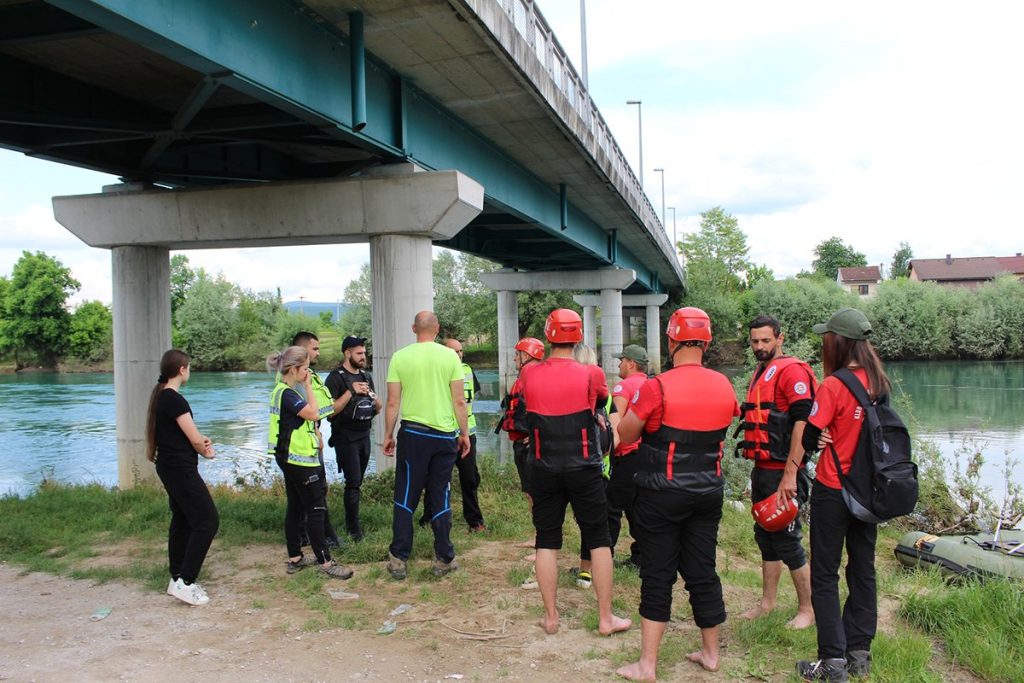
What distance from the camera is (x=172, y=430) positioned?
518 cm

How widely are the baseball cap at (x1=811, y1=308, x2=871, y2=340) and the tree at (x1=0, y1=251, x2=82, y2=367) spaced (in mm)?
63553

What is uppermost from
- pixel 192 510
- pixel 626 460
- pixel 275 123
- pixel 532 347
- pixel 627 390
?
pixel 275 123

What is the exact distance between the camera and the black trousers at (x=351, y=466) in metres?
6.55

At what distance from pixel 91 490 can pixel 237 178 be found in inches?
168

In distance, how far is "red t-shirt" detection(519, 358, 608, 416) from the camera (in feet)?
14.8

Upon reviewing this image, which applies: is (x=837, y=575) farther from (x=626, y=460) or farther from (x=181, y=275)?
(x=181, y=275)

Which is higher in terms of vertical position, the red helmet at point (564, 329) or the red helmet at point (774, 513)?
the red helmet at point (564, 329)

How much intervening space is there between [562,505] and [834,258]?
130 metres

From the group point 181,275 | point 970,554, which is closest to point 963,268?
point 181,275

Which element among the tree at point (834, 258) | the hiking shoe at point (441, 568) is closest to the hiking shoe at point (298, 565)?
the hiking shoe at point (441, 568)

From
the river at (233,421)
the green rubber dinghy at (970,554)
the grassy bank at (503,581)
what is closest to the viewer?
the grassy bank at (503,581)

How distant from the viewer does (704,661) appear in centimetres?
411

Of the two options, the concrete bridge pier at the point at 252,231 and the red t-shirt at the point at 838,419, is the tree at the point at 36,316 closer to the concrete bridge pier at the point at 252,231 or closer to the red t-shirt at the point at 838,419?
the concrete bridge pier at the point at 252,231

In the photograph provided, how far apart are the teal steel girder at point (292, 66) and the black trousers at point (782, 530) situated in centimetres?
498
